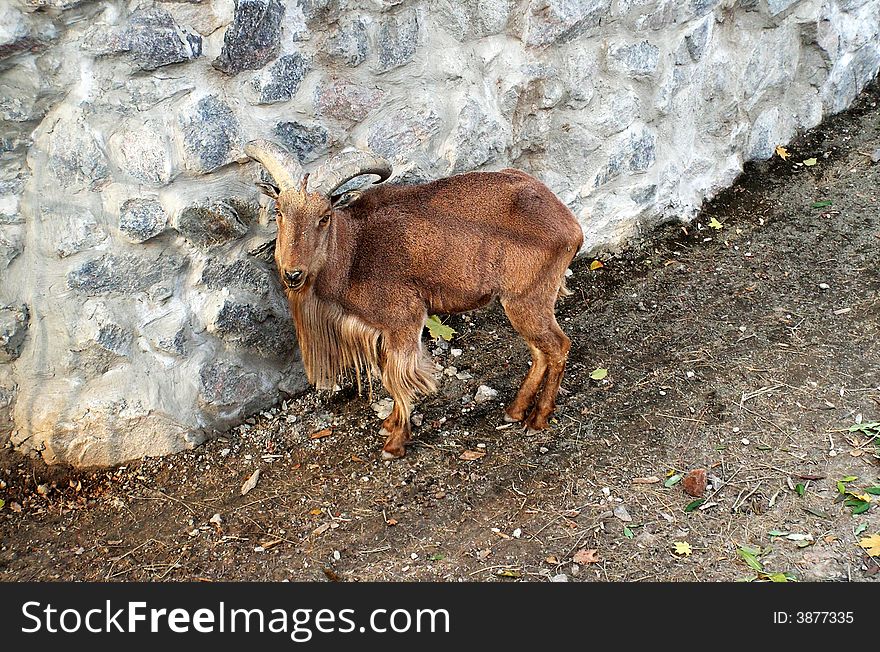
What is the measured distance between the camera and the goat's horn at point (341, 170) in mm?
4270

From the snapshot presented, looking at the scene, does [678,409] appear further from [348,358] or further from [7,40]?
[7,40]

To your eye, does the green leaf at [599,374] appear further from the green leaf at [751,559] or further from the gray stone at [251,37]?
the gray stone at [251,37]

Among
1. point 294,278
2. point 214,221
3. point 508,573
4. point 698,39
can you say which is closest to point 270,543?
point 508,573

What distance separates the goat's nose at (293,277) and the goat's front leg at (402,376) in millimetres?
653

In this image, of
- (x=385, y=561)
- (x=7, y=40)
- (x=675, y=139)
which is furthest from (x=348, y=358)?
(x=675, y=139)

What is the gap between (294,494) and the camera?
4734mm

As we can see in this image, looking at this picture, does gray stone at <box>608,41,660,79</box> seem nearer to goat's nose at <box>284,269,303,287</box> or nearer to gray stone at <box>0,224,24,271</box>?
goat's nose at <box>284,269,303,287</box>

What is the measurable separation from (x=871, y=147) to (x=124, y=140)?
6008 mm

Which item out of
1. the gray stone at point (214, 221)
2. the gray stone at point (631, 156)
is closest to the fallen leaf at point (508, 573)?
the gray stone at point (214, 221)

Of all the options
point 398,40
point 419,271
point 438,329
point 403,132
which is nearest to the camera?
point 419,271

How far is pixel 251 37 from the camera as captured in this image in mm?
4453

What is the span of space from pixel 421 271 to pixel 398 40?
136 cm

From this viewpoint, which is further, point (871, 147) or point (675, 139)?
point (871, 147)

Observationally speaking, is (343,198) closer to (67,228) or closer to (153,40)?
(153,40)
